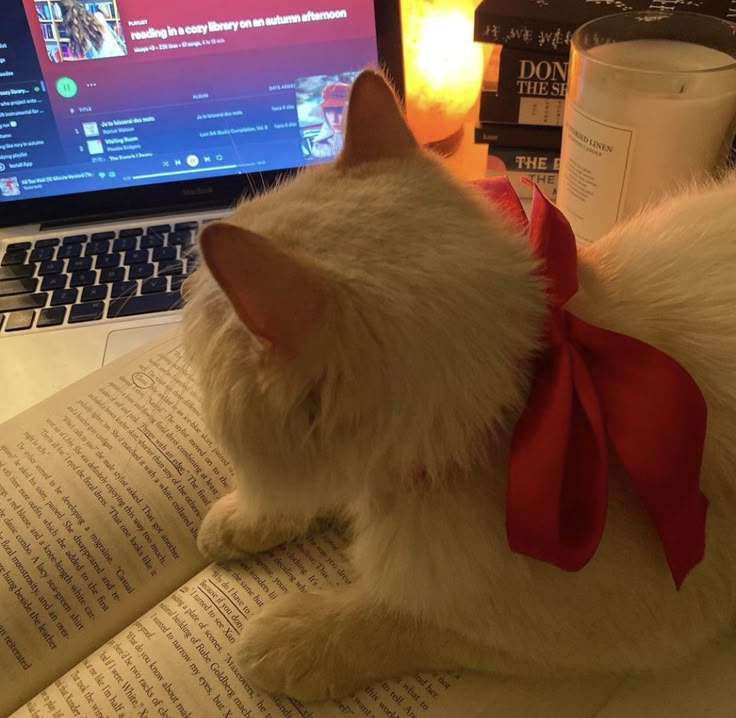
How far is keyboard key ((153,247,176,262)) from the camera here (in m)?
0.91

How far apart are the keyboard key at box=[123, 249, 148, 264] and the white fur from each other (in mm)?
430

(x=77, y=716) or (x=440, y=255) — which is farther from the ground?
(x=440, y=255)

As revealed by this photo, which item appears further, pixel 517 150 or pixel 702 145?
pixel 517 150

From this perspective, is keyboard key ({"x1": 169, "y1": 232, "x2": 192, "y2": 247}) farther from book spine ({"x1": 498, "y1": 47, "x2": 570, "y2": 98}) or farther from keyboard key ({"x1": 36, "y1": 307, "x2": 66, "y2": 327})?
book spine ({"x1": 498, "y1": 47, "x2": 570, "y2": 98})

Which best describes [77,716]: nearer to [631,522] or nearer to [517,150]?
[631,522]

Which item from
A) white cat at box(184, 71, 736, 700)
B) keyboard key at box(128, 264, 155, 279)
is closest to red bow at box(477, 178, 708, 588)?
Result: white cat at box(184, 71, 736, 700)

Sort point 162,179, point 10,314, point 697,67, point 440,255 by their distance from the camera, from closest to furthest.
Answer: point 440,255
point 697,67
point 10,314
point 162,179

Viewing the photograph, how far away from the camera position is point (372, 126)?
1.65 ft

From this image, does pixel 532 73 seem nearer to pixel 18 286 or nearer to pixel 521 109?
pixel 521 109

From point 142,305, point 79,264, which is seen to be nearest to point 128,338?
point 142,305

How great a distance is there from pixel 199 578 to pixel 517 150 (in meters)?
0.66

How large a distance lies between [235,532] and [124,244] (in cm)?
46

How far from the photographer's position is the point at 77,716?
0.56 meters

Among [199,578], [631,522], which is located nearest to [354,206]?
[631,522]
